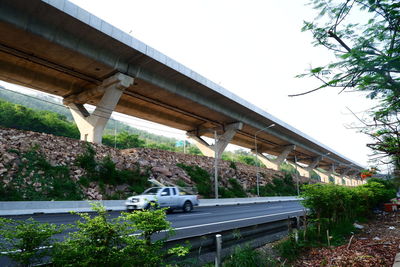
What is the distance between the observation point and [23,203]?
14.5 metres

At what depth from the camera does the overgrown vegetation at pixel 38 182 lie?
1575cm

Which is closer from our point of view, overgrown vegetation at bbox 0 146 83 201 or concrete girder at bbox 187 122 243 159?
overgrown vegetation at bbox 0 146 83 201

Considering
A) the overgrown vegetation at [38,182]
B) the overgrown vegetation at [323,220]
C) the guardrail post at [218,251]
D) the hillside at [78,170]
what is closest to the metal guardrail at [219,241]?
the guardrail post at [218,251]

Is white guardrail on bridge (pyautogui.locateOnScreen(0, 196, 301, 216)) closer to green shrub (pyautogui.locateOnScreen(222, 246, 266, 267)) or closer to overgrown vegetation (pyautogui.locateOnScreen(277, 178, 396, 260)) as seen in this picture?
overgrown vegetation (pyautogui.locateOnScreen(277, 178, 396, 260))

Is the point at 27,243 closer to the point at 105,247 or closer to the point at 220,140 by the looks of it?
the point at 105,247

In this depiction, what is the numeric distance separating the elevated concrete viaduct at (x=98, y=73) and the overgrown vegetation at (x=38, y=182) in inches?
289

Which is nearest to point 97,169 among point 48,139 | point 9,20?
point 48,139

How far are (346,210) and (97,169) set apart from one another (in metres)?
18.5

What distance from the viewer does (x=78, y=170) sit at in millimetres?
20406

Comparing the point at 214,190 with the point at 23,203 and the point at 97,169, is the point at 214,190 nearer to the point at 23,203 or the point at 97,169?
the point at 97,169

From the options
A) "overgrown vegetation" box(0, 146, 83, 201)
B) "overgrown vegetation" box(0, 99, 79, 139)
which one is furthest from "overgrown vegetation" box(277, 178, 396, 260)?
"overgrown vegetation" box(0, 99, 79, 139)

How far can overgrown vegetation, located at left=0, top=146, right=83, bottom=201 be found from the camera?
15.8 meters

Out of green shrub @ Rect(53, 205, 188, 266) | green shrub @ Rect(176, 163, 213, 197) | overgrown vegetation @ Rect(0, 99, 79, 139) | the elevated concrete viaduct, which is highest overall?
overgrown vegetation @ Rect(0, 99, 79, 139)

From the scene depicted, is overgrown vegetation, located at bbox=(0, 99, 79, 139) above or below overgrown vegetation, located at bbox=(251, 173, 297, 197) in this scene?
above
